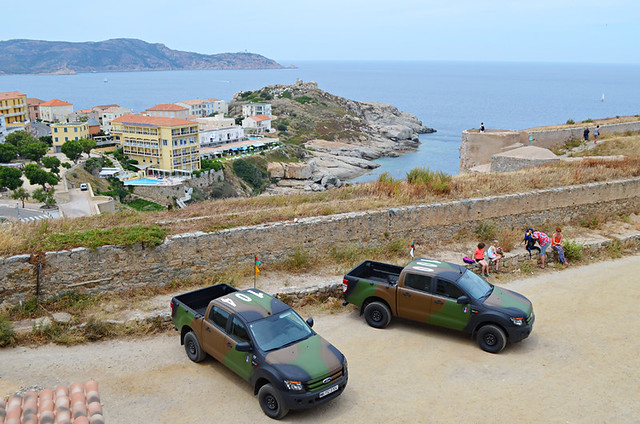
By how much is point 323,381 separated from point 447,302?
317cm

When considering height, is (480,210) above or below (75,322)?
above

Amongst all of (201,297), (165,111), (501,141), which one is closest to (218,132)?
(165,111)

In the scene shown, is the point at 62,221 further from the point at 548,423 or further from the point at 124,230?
the point at 548,423

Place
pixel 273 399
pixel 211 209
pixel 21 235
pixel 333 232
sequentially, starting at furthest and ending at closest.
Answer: pixel 211 209 → pixel 333 232 → pixel 21 235 → pixel 273 399

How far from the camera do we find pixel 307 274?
1218 cm

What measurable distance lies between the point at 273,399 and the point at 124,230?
6.02m

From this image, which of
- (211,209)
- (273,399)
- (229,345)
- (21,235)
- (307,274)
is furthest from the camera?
(211,209)

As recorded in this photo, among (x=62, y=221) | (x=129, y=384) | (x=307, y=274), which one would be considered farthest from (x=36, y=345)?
(x=307, y=274)

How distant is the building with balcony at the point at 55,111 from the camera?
441 feet

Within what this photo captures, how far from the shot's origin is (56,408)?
5.70 metres

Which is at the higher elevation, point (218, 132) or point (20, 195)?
point (218, 132)

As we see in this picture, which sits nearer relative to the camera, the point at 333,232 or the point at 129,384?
the point at 129,384

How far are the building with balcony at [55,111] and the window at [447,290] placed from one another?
143m

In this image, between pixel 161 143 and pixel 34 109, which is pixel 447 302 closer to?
pixel 161 143
